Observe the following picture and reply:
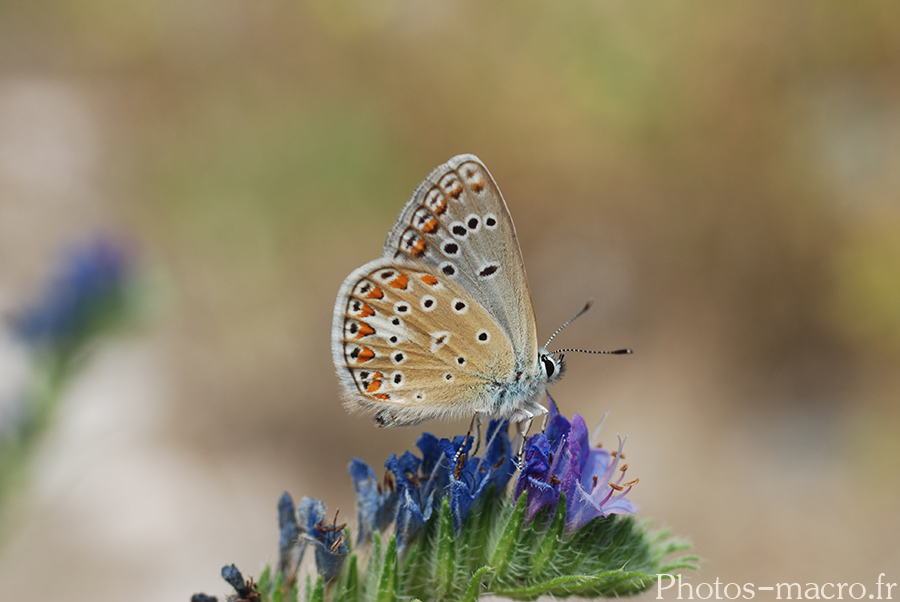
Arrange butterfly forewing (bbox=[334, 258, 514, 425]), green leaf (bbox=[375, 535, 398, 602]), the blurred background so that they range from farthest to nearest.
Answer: the blurred background < butterfly forewing (bbox=[334, 258, 514, 425]) < green leaf (bbox=[375, 535, 398, 602])

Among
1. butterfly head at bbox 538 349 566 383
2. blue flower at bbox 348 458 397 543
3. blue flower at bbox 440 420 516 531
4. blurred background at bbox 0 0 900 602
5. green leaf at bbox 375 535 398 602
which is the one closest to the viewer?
green leaf at bbox 375 535 398 602

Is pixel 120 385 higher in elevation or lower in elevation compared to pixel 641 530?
higher

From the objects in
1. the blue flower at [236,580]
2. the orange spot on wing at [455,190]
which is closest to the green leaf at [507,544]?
the blue flower at [236,580]

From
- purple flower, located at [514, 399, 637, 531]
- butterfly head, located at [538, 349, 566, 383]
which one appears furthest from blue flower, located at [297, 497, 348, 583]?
butterfly head, located at [538, 349, 566, 383]

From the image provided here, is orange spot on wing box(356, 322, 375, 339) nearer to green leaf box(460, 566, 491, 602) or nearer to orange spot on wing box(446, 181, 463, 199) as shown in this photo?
orange spot on wing box(446, 181, 463, 199)

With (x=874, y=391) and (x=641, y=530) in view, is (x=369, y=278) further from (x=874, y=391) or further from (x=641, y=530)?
(x=874, y=391)

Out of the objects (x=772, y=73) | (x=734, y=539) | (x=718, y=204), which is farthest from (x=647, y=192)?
(x=734, y=539)

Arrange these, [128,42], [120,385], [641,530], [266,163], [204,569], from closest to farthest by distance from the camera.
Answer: [641,530] → [204,569] → [120,385] → [266,163] → [128,42]

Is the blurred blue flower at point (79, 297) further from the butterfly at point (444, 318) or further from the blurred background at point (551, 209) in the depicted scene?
the butterfly at point (444, 318)
